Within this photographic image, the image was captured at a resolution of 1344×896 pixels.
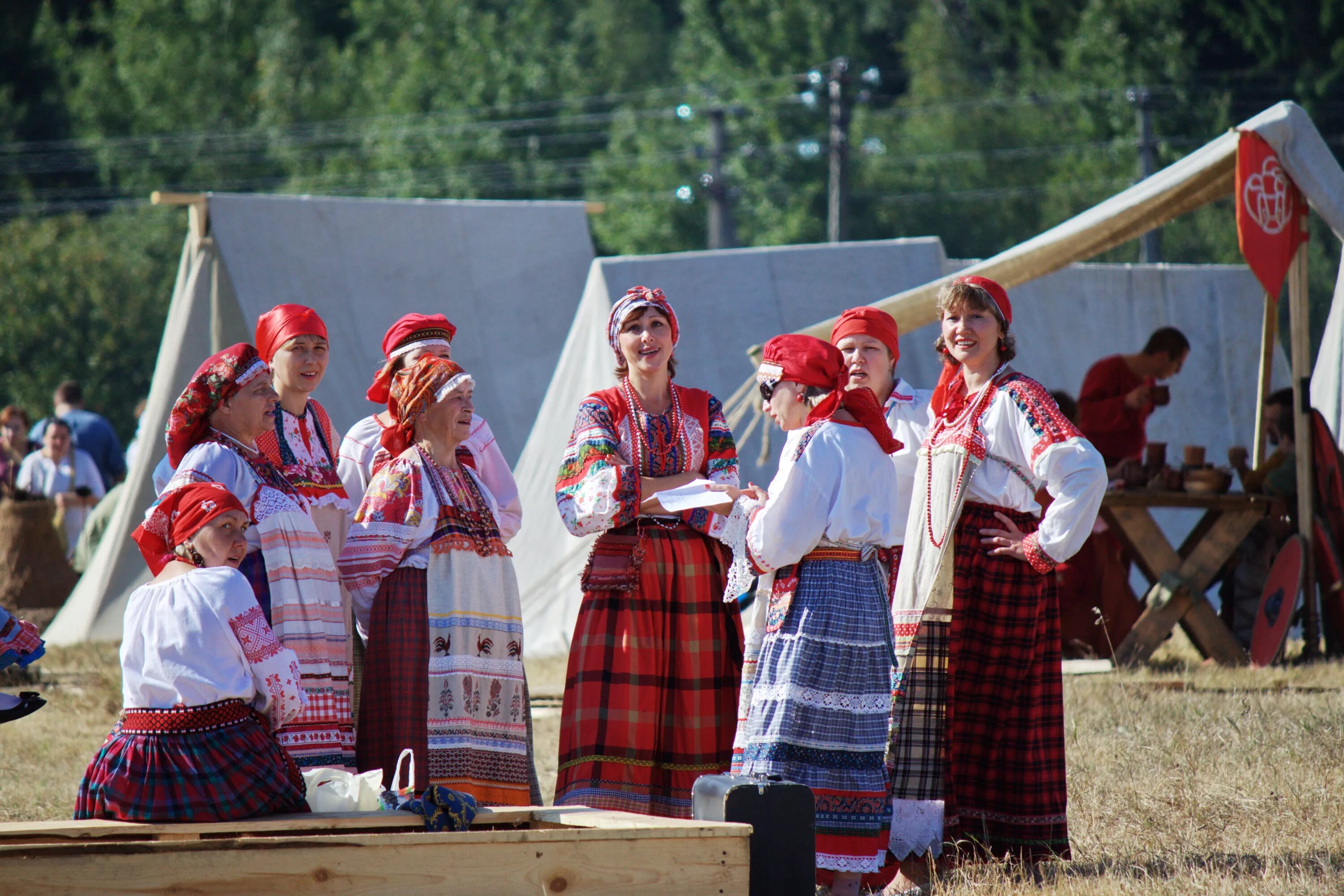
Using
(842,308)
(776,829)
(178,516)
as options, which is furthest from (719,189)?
(776,829)

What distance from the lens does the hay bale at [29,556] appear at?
28.6 feet

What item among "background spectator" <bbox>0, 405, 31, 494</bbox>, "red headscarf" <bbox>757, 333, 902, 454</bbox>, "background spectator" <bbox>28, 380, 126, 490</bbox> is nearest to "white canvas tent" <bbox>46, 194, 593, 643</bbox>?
"background spectator" <bbox>28, 380, 126, 490</bbox>

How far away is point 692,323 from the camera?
848 centimetres

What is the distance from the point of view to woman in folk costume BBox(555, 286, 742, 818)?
385cm

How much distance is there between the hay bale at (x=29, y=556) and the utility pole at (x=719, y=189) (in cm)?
Answer: 1440

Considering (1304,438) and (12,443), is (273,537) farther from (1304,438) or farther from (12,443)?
(12,443)

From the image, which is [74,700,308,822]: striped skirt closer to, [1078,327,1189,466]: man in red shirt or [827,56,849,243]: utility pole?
[1078,327,1189,466]: man in red shirt

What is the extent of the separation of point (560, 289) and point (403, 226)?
1.09 metres

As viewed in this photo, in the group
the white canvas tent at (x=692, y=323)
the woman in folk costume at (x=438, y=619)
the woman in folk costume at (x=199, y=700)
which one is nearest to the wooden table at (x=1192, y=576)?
the white canvas tent at (x=692, y=323)

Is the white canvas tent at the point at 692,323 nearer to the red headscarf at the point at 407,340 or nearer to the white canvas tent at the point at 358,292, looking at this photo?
the white canvas tent at the point at 358,292

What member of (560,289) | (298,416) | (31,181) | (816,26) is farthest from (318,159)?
(298,416)

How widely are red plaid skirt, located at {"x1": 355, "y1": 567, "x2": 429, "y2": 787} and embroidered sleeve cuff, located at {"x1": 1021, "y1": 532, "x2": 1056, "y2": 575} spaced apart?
1536 mm

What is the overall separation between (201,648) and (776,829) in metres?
1.24

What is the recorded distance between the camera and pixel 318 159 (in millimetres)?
34375
